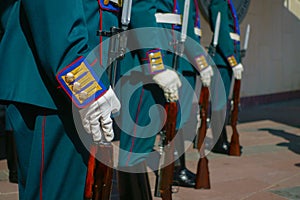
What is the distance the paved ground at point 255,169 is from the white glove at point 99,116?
1742mm

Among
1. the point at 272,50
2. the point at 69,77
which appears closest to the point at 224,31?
the point at 69,77

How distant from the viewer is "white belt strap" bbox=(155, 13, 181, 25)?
9.62 feet

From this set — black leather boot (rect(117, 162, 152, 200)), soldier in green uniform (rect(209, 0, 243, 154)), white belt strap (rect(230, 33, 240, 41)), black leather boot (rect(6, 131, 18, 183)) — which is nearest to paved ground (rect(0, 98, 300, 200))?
black leather boot (rect(6, 131, 18, 183))

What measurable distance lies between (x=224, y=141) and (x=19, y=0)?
3417mm

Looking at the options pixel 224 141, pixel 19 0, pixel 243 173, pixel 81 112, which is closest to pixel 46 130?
pixel 81 112

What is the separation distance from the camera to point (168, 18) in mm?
2990

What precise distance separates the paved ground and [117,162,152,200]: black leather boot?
2.33 feet

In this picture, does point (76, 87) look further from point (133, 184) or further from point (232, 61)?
point (232, 61)

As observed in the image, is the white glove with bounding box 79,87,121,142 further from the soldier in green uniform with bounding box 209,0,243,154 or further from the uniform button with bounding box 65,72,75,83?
the soldier in green uniform with bounding box 209,0,243,154

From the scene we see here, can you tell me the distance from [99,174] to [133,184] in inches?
35.2

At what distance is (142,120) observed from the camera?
8.65 feet

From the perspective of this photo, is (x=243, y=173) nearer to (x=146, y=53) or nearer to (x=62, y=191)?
(x=146, y=53)

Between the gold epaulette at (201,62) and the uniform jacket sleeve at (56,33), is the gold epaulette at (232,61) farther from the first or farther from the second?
the uniform jacket sleeve at (56,33)

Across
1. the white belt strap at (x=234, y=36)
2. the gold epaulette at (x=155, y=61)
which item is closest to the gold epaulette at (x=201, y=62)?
the white belt strap at (x=234, y=36)
